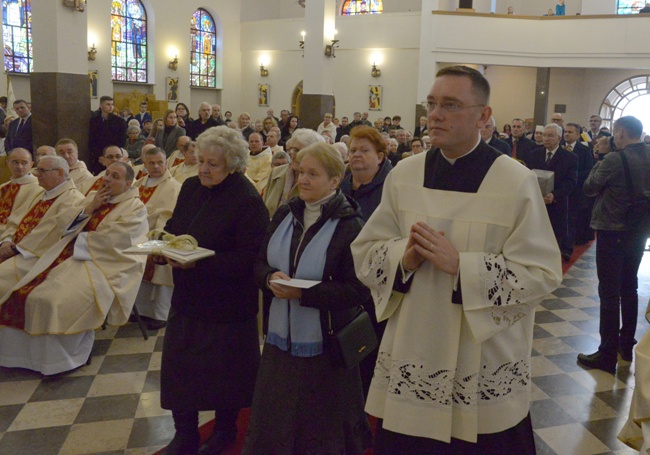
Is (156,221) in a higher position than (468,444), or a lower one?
higher

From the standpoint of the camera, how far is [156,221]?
6145 millimetres

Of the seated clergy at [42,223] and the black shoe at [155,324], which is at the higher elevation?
the seated clergy at [42,223]

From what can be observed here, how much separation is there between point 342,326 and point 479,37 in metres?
16.9

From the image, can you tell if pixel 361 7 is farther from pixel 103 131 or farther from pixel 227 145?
pixel 227 145

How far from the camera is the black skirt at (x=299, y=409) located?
115 inches

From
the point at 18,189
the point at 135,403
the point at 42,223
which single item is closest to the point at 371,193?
the point at 135,403

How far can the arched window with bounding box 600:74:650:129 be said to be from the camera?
20.2 meters

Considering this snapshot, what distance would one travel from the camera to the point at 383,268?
91.0 inches

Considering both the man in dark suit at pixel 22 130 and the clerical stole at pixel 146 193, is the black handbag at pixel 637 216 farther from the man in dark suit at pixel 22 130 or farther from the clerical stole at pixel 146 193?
the man in dark suit at pixel 22 130

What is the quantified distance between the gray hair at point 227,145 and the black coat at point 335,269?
446mm

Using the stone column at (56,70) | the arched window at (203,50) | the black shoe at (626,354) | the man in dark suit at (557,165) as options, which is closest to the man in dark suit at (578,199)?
the man in dark suit at (557,165)

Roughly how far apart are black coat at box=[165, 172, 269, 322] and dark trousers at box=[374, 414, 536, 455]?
123cm

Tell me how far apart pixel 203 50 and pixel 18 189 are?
17.7m

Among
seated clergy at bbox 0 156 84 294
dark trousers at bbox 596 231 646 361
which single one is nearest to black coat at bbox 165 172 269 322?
seated clergy at bbox 0 156 84 294
